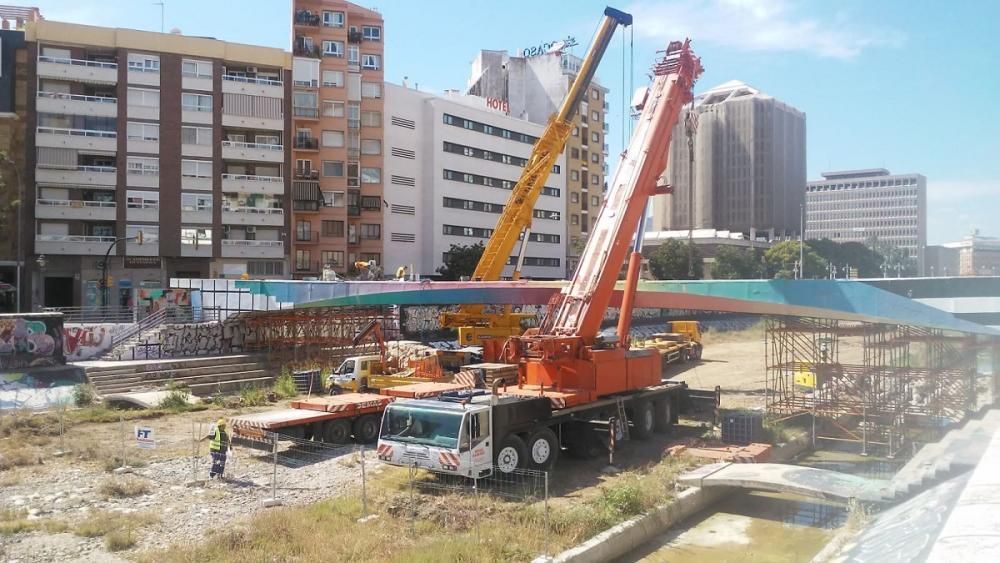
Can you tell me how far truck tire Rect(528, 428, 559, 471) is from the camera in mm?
18516

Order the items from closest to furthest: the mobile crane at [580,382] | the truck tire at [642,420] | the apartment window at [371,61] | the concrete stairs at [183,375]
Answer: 1. the mobile crane at [580,382]
2. the truck tire at [642,420]
3. the concrete stairs at [183,375]
4. the apartment window at [371,61]

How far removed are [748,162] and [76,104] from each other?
322 feet

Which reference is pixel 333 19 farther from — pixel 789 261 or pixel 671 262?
pixel 789 261

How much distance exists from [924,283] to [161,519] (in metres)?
17.4

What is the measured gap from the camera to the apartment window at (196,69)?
57000mm

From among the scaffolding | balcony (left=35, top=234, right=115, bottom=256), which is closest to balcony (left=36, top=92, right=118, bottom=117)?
balcony (left=35, top=234, right=115, bottom=256)

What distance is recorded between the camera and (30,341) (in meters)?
33.8

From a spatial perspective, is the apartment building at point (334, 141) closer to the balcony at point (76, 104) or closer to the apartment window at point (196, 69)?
the apartment window at point (196, 69)

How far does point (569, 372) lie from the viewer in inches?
825

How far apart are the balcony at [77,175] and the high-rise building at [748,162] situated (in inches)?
3207

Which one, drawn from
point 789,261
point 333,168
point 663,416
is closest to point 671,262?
point 789,261

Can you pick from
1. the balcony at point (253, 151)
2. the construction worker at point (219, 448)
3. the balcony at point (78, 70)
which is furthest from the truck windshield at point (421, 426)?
the balcony at point (78, 70)

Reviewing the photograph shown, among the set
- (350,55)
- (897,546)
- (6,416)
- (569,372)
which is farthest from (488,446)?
(350,55)

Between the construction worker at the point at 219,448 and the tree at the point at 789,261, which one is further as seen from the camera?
the tree at the point at 789,261
